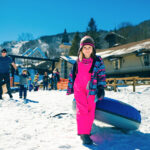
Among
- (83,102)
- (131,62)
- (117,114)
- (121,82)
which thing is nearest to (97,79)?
(83,102)

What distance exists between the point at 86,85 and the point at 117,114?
0.74 meters

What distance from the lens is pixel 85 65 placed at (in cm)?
270

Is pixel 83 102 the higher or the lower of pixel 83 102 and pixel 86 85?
the lower

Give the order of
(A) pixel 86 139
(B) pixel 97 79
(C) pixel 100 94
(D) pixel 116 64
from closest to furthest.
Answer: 1. (A) pixel 86 139
2. (C) pixel 100 94
3. (B) pixel 97 79
4. (D) pixel 116 64

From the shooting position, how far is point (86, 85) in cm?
261

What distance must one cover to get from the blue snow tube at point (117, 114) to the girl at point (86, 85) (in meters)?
0.21

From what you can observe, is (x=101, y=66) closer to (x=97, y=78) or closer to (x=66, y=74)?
(x=97, y=78)

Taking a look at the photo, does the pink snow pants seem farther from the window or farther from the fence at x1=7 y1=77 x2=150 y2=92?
the window

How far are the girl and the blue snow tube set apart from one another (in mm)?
210

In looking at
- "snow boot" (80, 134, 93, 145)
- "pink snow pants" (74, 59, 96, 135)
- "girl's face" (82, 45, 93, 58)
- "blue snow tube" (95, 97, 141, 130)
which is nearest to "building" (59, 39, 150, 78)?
"blue snow tube" (95, 97, 141, 130)

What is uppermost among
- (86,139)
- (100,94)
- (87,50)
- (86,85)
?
(87,50)

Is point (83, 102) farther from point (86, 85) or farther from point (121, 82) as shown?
point (121, 82)

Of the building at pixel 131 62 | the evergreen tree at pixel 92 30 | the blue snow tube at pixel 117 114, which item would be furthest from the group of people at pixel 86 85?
the evergreen tree at pixel 92 30

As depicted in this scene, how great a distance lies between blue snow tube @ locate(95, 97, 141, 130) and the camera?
8.91ft
